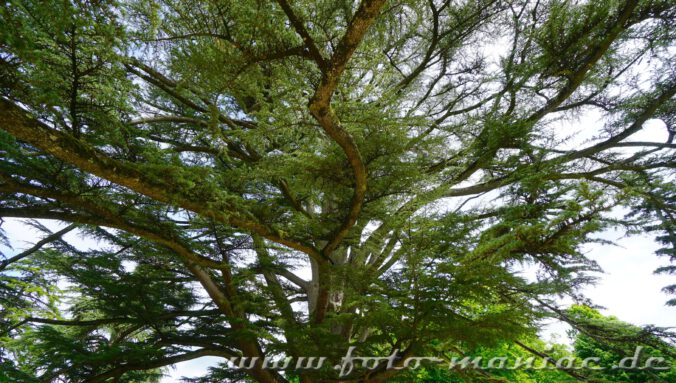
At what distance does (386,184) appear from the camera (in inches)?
134

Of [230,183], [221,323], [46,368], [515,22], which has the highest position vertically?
[515,22]

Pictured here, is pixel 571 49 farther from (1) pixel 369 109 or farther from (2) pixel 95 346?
(2) pixel 95 346

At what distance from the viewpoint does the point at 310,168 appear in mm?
3174

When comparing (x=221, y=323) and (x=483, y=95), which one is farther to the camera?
(x=483, y=95)

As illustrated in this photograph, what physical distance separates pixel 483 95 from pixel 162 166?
543 centimetres

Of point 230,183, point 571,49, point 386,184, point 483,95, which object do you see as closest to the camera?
point 386,184

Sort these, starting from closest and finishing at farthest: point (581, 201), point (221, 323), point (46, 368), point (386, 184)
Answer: point (581, 201) → point (386, 184) → point (46, 368) → point (221, 323)

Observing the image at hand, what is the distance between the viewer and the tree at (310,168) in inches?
89.4

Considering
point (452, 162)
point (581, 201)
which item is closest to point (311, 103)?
point (581, 201)

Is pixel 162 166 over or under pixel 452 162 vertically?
under

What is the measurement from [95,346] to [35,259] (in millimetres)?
1495

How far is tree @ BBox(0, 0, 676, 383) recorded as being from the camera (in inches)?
89.4

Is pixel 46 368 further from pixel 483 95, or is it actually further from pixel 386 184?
pixel 483 95

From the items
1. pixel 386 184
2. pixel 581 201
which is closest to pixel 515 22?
pixel 386 184
